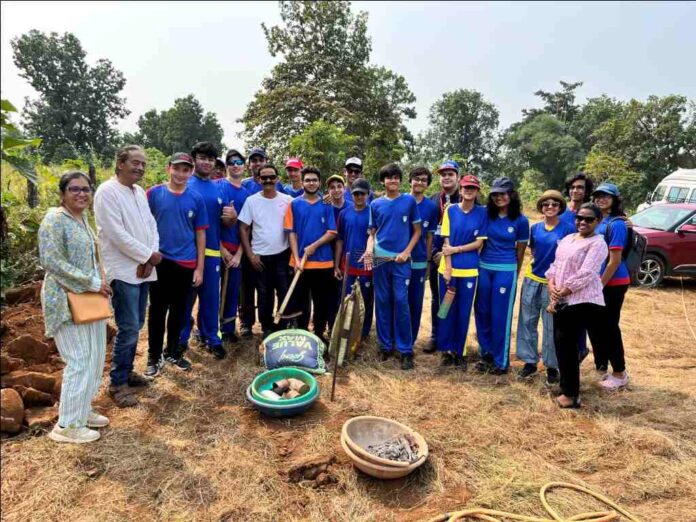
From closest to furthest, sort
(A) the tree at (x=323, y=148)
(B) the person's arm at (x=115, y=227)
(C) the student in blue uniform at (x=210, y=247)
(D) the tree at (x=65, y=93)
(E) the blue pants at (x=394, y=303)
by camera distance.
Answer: (B) the person's arm at (x=115, y=227)
(C) the student in blue uniform at (x=210, y=247)
(E) the blue pants at (x=394, y=303)
(A) the tree at (x=323, y=148)
(D) the tree at (x=65, y=93)

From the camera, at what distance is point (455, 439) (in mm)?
3180

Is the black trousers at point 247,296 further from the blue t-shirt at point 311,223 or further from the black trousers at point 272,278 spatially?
the blue t-shirt at point 311,223

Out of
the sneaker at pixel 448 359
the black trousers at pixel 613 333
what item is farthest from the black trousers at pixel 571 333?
the sneaker at pixel 448 359

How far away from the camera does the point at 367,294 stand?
15.9 feet

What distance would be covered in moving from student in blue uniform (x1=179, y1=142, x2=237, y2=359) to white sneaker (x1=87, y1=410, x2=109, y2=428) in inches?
43.2

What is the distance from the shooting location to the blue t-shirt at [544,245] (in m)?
3.92

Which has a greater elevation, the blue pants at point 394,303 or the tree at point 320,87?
the tree at point 320,87

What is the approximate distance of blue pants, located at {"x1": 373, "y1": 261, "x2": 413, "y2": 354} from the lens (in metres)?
4.38

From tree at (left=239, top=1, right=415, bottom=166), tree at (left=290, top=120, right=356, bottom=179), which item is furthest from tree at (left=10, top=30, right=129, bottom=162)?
tree at (left=290, top=120, right=356, bottom=179)

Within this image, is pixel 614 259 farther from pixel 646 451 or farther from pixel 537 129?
pixel 537 129

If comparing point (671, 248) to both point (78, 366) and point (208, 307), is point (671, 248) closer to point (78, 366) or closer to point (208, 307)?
point (208, 307)

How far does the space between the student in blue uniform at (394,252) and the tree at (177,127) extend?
39.8m

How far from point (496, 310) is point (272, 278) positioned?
229cm

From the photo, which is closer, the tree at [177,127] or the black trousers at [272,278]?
the black trousers at [272,278]
